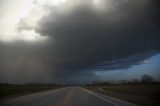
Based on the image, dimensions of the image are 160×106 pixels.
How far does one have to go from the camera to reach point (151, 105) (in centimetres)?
2058

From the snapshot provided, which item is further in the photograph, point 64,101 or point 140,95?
point 140,95

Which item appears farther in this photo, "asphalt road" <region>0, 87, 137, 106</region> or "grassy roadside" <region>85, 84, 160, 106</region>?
"grassy roadside" <region>85, 84, 160, 106</region>

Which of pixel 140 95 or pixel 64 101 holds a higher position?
pixel 140 95

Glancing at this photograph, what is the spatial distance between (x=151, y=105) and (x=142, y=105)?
2.37ft

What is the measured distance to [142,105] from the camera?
68.6 ft

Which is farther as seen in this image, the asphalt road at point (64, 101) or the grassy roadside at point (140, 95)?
the grassy roadside at point (140, 95)
